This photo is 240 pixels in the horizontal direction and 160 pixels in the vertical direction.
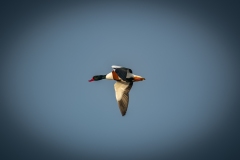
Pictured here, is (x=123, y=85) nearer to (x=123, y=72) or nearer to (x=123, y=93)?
(x=123, y=93)

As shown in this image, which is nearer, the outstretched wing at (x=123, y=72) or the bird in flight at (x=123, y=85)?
the outstretched wing at (x=123, y=72)

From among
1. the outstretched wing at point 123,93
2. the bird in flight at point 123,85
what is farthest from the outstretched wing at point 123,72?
the outstretched wing at point 123,93

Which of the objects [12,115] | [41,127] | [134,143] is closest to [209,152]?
[134,143]

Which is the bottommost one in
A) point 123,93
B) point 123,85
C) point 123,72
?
point 123,93

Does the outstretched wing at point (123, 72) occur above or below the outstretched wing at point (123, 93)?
above

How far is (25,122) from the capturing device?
16675 cm

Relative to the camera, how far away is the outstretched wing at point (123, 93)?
20.9 meters

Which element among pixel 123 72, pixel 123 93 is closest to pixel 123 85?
pixel 123 93

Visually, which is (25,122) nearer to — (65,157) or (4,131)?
(4,131)

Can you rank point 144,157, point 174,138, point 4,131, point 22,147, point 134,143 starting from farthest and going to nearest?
point 174,138
point 134,143
point 4,131
point 144,157
point 22,147

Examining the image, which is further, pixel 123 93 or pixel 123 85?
pixel 123 85

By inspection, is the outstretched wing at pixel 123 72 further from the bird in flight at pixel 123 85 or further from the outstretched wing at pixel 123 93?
the outstretched wing at pixel 123 93

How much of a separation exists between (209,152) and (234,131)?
20.9m

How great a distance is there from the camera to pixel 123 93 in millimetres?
21625
